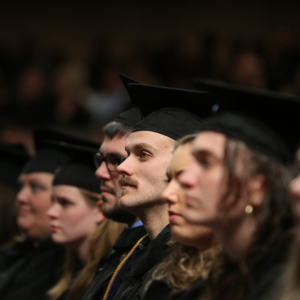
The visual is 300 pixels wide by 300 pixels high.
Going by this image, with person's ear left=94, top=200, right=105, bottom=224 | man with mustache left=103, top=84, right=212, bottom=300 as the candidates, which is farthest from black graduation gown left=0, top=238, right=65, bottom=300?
man with mustache left=103, top=84, right=212, bottom=300

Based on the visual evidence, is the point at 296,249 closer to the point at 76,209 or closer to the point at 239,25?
the point at 76,209

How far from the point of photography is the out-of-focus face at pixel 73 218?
4422 mm

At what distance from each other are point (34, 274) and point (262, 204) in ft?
10.9

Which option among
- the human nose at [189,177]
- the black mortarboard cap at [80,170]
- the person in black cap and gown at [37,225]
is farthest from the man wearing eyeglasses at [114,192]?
the human nose at [189,177]

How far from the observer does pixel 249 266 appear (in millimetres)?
1992

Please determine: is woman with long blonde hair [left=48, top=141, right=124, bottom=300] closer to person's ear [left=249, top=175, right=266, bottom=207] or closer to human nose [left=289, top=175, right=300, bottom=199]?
person's ear [left=249, top=175, right=266, bottom=207]

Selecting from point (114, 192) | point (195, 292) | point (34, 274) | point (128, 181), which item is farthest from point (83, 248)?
point (195, 292)

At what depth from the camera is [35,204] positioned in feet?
16.7

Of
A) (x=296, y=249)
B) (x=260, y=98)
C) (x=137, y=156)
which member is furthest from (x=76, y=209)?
(x=296, y=249)

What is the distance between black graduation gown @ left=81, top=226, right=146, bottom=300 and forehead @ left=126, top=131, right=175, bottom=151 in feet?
2.28

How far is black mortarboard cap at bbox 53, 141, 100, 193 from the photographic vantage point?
4.48m

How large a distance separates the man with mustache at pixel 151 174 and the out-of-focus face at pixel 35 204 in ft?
6.59

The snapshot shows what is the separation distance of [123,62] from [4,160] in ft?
13.9

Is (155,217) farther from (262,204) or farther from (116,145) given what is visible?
(262,204)
